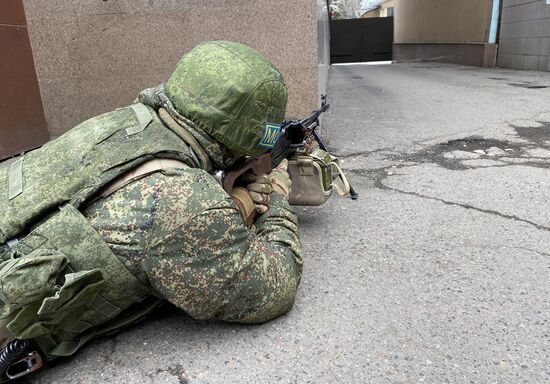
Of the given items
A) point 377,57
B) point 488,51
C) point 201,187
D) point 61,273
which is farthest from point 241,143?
point 377,57

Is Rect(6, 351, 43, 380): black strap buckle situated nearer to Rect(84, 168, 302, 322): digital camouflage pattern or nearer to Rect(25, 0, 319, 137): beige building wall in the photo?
Rect(84, 168, 302, 322): digital camouflage pattern

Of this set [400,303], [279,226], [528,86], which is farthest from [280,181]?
[528,86]

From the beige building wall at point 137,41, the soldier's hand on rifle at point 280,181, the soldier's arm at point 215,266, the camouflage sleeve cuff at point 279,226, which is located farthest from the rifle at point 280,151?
the beige building wall at point 137,41

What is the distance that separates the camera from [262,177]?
2.20 m

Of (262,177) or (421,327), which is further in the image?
(262,177)

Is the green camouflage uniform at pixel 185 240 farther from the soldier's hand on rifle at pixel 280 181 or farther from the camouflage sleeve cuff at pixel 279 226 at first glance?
the soldier's hand on rifle at pixel 280 181

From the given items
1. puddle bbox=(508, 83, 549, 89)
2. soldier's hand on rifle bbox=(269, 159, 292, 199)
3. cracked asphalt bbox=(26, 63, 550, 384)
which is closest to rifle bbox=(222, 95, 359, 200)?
soldier's hand on rifle bbox=(269, 159, 292, 199)

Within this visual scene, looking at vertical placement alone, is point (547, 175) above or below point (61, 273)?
below

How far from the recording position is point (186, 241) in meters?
1.51

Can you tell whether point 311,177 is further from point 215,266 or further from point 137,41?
point 137,41

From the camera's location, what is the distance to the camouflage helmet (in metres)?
1.63

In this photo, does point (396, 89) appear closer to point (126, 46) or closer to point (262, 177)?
point (126, 46)

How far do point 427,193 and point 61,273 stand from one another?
2.53 meters

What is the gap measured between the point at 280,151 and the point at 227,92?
84cm
